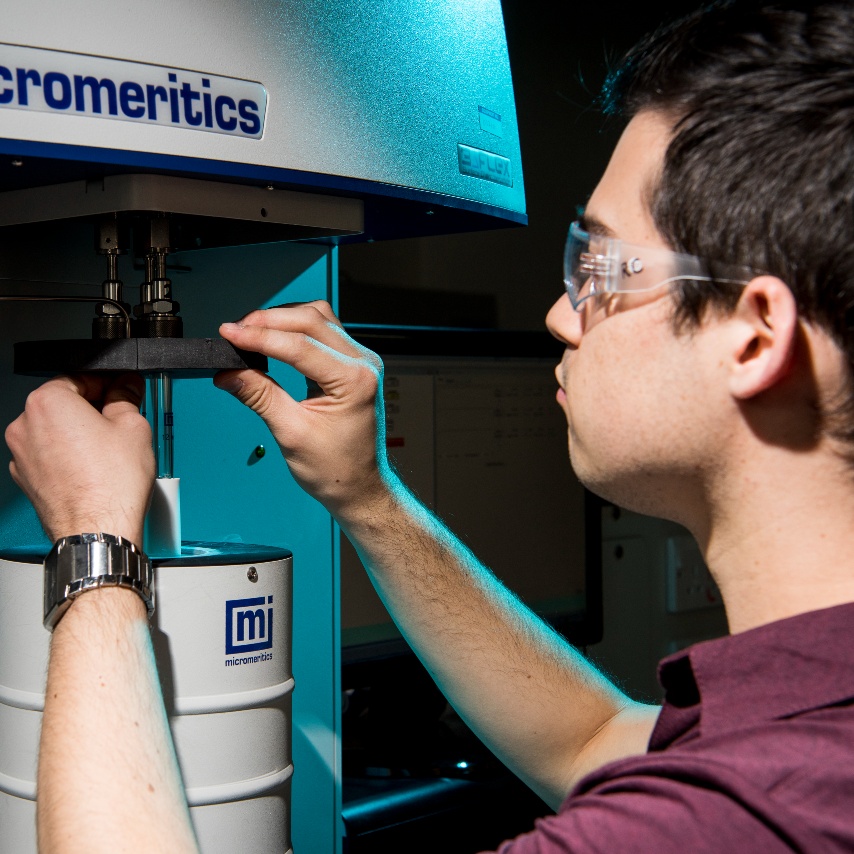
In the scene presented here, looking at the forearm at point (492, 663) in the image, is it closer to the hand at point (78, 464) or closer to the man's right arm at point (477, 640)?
the man's right arm at point (477, 640)

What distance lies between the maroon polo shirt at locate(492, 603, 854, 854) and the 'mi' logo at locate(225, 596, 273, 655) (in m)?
0.23

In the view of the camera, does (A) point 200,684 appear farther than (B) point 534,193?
No

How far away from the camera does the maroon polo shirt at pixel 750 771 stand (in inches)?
18.7

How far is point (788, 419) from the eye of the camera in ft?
2.04

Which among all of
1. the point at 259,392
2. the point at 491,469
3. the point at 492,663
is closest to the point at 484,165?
the point at 259,392

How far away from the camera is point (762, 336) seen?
605 mm

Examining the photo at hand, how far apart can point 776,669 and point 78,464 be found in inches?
17.5

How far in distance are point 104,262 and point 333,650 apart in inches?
15.6

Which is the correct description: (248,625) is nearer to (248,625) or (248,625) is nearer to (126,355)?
(248,625)

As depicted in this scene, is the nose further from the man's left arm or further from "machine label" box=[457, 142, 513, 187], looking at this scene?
the man's left arm

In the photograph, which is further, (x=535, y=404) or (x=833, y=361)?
(x=535, y=404)

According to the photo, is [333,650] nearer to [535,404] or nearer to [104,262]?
[104,262]

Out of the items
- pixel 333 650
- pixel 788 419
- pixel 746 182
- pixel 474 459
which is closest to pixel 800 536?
pixel 788 419

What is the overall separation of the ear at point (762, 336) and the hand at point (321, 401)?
11.9 inches
